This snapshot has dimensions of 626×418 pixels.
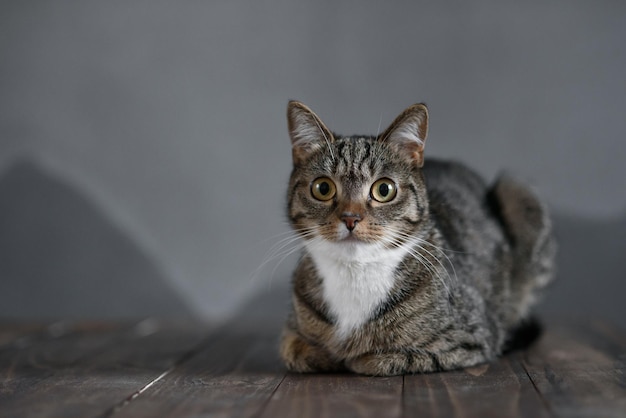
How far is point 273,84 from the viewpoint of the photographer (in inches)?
130

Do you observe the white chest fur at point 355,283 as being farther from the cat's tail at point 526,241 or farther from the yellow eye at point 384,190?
the cat's tail at point 526,241

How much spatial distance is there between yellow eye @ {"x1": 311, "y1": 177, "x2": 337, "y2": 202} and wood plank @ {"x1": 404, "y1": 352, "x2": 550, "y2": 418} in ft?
1.75

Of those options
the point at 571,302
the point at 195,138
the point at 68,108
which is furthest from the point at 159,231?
the point at 571,302

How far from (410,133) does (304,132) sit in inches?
12.0

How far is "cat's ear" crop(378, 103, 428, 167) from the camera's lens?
80.6 inches

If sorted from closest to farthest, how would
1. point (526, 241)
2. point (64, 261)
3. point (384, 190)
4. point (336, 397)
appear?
point (336, 397) < point (384, 190) < point (526, 241) < point (64, 261)

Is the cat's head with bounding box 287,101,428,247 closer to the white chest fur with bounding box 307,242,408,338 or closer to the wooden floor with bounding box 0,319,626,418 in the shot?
the white chest fur with bounding box 307,242,408,338

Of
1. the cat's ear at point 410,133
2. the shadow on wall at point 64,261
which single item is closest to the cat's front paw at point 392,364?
the cat's ear at point 410,133

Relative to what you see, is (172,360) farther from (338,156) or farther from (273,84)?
(273,84)

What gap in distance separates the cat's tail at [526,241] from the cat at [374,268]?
16.4 inches

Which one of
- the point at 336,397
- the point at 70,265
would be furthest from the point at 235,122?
the point at 336,397

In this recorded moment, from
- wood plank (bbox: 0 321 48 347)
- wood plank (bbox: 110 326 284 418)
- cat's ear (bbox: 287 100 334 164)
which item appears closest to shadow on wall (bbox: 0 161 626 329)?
wood plank (bbox: 0 321 48 347)

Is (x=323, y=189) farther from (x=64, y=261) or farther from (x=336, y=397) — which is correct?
(x=64, y=261)

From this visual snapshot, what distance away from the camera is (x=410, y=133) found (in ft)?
6.84
